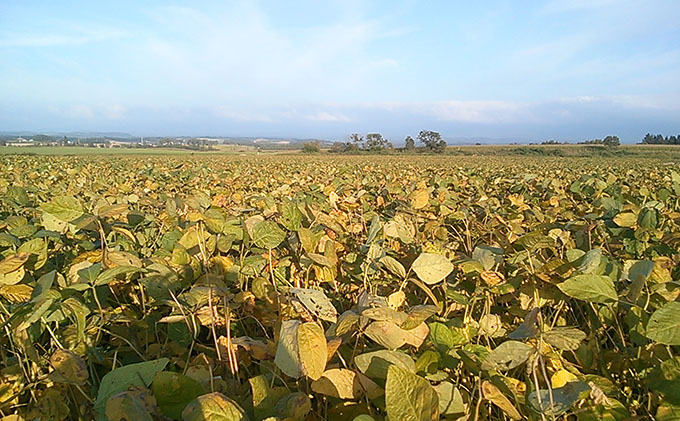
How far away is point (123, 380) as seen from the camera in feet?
2.66

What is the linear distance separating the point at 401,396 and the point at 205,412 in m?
0.34

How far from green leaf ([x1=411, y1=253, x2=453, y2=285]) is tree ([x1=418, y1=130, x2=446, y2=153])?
57.1 meters

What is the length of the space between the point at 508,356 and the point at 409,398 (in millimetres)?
320

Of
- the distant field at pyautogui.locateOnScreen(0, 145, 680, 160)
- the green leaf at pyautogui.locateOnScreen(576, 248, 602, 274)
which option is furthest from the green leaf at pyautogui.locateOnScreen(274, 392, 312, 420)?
the distant field at pyautogui.locateOnScreen(0, 145, 680, 160)

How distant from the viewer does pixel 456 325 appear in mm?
1148

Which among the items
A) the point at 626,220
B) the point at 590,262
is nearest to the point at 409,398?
the point at 590,262

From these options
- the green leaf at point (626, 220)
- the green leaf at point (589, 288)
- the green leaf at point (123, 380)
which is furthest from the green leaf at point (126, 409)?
the green leaf at point (626, 220)

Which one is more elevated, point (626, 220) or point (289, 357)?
point (626, 220)

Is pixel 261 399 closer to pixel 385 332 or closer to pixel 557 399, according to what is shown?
pixel 385 332

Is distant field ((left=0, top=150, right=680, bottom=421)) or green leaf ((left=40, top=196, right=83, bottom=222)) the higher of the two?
green leaf ((left=40, top=196, right=83, bottom=222))

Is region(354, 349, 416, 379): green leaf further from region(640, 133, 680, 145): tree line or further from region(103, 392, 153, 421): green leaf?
region(640, 133, 680, 145): tree line

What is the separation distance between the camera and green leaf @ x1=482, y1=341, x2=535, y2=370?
0.83m

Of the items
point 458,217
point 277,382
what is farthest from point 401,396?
point 458,217

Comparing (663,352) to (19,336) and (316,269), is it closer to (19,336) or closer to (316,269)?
(316,269)
